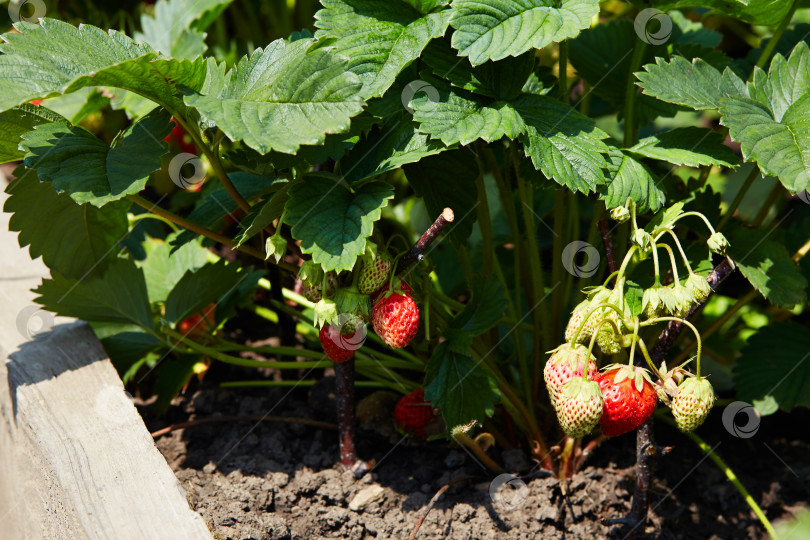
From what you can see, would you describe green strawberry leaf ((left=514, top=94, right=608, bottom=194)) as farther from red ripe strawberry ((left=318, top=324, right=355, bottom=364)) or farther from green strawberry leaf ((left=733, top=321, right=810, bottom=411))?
green strawberry leaf ((left=733, top=321, right=810, bottom=411))

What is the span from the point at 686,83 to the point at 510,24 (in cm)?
24

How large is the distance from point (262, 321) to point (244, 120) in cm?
85

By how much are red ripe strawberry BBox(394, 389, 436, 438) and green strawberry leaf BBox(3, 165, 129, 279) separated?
0.52m

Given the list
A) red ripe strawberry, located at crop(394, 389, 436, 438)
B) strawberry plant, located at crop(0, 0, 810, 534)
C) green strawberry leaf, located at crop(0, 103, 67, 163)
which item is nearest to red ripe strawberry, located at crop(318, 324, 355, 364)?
strawberry plant, located at crop(0, 0, 810, 534)

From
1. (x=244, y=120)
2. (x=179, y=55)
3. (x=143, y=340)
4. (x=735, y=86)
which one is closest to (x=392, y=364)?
(x=143, y=340)

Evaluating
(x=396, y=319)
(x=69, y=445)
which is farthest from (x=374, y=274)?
(x=69, y=445)

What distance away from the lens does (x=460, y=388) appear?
3.29 ft

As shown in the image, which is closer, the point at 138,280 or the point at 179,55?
the point at 138,280

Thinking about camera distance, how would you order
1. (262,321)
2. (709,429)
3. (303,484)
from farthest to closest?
(262,321) < (709,429) < (303,484)

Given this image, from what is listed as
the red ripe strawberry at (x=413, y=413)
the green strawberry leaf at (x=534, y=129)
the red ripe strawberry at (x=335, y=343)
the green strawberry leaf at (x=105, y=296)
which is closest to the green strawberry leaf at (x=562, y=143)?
the green strawberry leaf at (x=534, y=129)

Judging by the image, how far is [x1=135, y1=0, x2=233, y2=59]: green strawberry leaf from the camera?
1489mm

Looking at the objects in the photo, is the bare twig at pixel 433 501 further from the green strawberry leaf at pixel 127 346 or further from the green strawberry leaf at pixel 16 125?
the green strawberry leaf at pixel 16 125

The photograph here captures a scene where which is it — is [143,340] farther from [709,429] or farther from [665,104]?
[709,429]

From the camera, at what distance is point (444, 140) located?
84 cm
